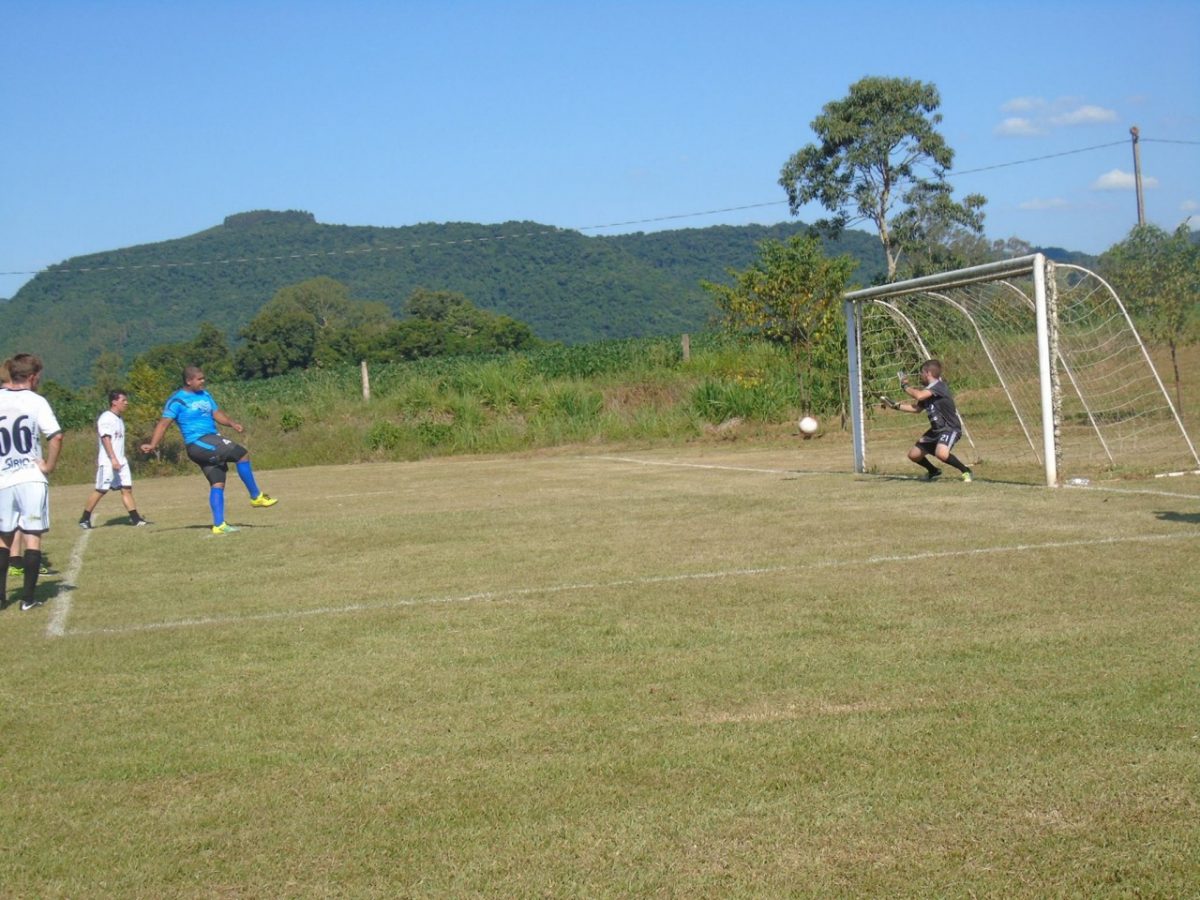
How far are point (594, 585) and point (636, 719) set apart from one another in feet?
11.8

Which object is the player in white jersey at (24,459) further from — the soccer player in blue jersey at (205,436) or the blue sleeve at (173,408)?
the blue sleeve at (173,408)

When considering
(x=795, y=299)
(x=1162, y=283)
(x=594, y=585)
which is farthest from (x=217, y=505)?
(x=1162, y=283)

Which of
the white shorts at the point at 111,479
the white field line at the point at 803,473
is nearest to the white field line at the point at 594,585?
the white field line at the point at 803,473

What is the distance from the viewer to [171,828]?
4449 mm

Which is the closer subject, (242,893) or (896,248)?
(242,893)

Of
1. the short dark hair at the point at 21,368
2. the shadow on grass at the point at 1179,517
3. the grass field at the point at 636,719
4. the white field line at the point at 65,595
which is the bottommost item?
the white field line at the point at 65,595

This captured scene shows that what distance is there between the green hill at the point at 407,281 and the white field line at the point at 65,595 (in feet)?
298

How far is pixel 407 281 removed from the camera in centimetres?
12875

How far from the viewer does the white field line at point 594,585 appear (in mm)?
8516

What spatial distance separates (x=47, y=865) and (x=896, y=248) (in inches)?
1647

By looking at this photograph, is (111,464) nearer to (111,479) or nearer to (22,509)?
(111,479)

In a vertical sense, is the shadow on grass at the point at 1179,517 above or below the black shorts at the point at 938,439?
below

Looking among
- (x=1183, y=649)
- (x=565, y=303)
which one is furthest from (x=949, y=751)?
(x=565, y=303)

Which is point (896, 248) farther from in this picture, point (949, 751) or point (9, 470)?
point (949, 751)
